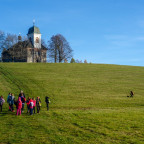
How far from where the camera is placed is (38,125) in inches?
738

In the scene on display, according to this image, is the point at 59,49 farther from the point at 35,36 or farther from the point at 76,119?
the point at 76,119

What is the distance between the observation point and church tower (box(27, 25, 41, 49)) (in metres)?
103

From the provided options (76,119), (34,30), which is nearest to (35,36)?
(34,30)

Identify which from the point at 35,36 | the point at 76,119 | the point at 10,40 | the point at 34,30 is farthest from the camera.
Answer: the point at 35,36

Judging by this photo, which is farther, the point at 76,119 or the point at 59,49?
the point at 59,49

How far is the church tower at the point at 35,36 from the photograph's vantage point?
103 metres

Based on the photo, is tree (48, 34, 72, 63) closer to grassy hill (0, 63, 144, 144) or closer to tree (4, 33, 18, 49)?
tree (4, 33, 18, 49)

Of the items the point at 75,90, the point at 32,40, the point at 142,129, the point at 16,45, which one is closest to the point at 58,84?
the point at 75,90

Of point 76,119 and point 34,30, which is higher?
point 34,30

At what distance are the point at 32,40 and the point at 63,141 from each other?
9332cm

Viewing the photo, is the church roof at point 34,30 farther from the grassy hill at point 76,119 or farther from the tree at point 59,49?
the grassy hill at point 76,119

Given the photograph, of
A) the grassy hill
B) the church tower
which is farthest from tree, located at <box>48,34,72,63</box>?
the grassy hill

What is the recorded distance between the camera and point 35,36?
10381 cm

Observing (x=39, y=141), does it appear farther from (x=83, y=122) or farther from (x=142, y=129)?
(x=142, y=129)
